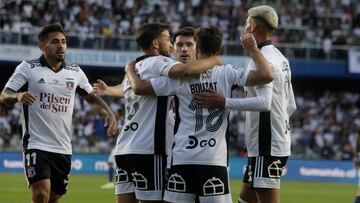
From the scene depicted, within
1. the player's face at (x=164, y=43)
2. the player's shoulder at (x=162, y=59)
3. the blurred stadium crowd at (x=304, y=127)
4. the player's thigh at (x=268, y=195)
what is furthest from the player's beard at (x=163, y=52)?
the blurred stadium crowd at (x=304, y=127)

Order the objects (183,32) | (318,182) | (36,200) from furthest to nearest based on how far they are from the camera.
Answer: (318,182), (36,200), (183,32)

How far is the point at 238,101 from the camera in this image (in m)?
8.36

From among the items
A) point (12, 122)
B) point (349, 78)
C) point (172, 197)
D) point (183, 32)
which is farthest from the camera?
point (349, 78)

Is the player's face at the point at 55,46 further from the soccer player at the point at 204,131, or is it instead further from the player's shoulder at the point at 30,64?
the soccer player at the point at 204,131

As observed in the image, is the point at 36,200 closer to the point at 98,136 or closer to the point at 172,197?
the point at 172,197

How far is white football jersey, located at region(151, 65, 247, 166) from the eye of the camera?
825 cm

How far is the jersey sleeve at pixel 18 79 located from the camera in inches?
423

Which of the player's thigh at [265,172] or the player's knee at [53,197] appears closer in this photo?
the player's thigh at [265,172]

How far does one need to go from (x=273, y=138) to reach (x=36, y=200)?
2911 mm

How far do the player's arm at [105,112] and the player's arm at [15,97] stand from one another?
3.26ft

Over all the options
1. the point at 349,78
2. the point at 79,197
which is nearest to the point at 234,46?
the point at 349,78

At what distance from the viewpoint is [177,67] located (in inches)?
Answer: 332

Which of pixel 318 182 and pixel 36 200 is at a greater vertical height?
pixel 36 200

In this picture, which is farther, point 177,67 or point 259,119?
point 259,119
